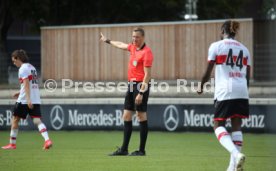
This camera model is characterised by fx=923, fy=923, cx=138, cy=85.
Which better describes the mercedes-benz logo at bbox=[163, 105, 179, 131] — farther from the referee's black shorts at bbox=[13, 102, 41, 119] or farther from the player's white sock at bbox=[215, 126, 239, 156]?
the player's white sock at bbox=[215, 126, 239, 156]

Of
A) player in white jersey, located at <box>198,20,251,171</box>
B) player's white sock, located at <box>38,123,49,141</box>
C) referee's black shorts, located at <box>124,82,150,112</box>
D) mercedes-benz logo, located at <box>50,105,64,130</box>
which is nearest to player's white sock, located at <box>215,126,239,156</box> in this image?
player in white jersey, located at <box>198,20,251,171</box>

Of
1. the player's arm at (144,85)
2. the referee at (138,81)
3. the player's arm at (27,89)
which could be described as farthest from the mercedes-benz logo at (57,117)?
the player's arm at (144,85)

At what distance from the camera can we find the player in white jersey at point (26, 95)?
19000 millimetres

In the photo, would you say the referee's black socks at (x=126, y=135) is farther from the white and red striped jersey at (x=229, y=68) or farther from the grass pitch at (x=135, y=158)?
the white and red striped jersey at (x=229, y=68)

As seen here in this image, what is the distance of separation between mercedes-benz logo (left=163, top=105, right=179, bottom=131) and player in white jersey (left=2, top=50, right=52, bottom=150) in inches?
275

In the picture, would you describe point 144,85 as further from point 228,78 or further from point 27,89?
point 27,89

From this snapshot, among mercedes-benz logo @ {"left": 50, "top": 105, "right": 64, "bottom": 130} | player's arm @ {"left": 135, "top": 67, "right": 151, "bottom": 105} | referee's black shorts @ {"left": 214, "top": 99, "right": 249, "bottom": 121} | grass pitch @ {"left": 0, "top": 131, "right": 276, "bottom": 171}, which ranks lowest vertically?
grass pitch @ {"left": 0, "top": 131, "right": 276, "bottom": 171}

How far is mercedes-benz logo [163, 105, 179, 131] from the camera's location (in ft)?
84.3

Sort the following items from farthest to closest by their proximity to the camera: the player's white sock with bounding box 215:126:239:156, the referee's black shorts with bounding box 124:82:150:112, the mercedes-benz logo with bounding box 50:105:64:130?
1. the mercedes-benz logo with bounding box 50:105:64:130
2. the referee's black shorts with bounding box 124:82:150:112
3. the player's white sock with bounding box 215:126:239:156

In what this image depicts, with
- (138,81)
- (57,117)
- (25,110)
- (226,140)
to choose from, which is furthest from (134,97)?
(57,117)

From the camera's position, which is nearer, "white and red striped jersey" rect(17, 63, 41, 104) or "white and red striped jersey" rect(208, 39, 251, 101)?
"white and red striped jersey" rect(208, 39, 251, 101)

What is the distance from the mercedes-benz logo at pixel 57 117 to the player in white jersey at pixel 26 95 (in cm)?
767

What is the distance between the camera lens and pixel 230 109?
1332cm

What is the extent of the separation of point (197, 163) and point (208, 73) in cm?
233
